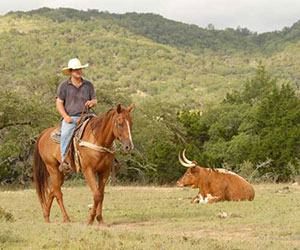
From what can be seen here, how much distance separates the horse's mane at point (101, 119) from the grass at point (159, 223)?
168cm

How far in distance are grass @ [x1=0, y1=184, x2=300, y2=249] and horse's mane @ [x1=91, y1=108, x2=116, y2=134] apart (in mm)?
1683

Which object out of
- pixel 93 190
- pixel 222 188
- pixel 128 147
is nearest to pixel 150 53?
pixel 222 188

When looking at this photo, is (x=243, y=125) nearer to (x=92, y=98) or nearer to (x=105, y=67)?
(x=92, y=98)

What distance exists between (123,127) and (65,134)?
1212 millimetres

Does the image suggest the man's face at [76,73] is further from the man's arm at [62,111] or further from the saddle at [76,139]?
the saddle at [76,139]

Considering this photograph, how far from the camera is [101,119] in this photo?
11.3m

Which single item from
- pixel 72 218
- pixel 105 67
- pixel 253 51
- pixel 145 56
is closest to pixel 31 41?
pixel 105 67

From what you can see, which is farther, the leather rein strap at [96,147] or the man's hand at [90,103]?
the man's hand at [90,103]

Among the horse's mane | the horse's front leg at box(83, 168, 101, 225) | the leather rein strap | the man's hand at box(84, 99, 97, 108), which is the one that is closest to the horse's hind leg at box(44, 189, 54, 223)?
the horse's front leg at box(83, 168, 101, 225)

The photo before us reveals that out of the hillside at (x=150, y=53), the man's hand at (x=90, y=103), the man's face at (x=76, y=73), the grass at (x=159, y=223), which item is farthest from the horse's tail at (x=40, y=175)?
the hillside at (x=150, y=53)

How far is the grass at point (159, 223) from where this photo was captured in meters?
8.35

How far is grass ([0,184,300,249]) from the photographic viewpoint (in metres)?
8.35

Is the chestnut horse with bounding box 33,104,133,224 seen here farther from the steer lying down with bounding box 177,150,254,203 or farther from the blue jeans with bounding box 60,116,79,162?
the steer lying down with bounding box 177,150,254,203

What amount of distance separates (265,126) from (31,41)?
74137 mm
